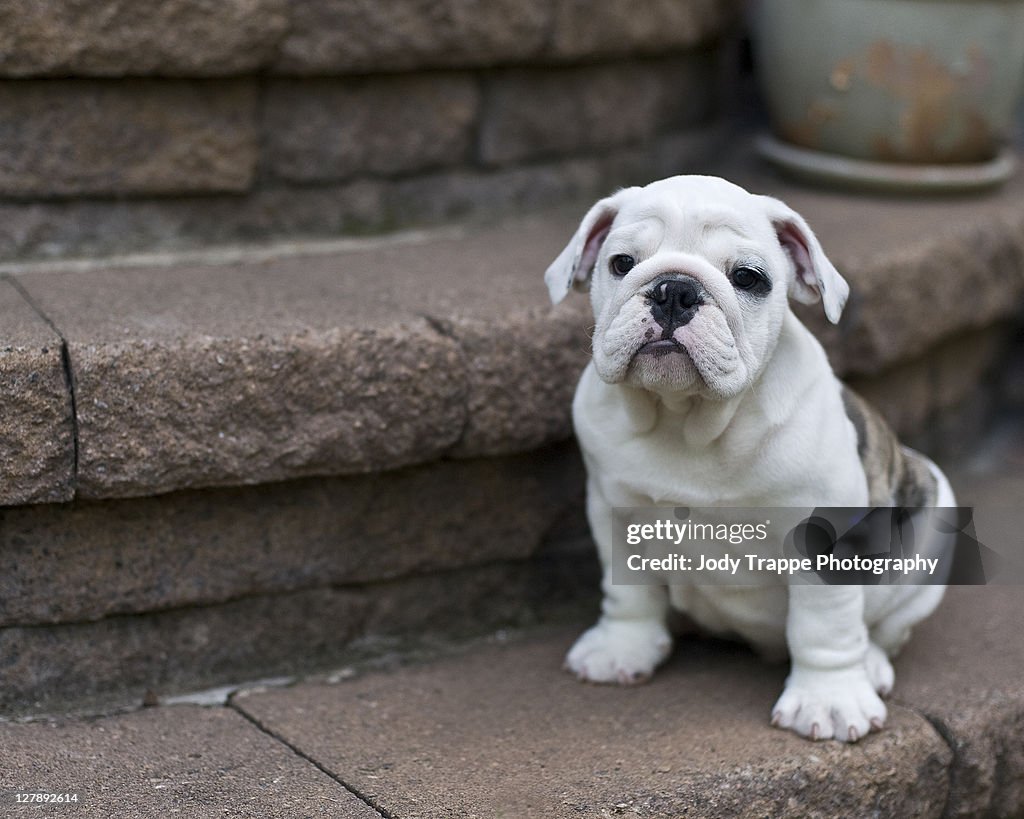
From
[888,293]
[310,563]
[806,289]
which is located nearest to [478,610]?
[310,563]

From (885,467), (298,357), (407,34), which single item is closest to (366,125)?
(407,34)

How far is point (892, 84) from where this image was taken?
407 cm

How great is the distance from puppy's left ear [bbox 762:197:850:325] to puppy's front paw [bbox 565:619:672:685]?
81cm

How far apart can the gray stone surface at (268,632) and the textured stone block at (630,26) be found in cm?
145

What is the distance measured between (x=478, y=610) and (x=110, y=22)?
5.38 ft

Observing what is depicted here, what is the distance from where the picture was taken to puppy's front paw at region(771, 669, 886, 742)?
260 cm

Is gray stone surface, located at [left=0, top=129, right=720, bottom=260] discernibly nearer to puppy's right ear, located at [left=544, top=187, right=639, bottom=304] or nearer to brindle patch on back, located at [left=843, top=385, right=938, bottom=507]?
puppy's right ear, located at [left=544, top=187, right=639, bottom=304]

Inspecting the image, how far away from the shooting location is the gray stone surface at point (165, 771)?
2.34 meters

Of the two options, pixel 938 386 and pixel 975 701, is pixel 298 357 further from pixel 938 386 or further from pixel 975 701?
pixel 938 386

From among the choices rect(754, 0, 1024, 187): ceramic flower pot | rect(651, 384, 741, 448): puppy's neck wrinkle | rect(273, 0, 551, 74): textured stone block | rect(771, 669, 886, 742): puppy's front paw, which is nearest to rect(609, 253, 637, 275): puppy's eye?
rect(651, 384, 741, 448): puppy's neck wrinkle

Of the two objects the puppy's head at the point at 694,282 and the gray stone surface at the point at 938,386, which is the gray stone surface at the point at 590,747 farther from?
the gray stone surface at the point at 938,386

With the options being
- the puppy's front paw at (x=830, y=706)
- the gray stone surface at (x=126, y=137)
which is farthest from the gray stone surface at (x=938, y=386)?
the gray stone surface at (x=126, y=137)

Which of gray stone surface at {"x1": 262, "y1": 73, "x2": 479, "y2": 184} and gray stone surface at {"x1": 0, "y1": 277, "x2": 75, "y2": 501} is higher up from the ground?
gray stone surface at {"x1": 262, "y1": 73, "x2": 479, "y2": 184}

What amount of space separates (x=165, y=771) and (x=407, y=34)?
1938 mm
